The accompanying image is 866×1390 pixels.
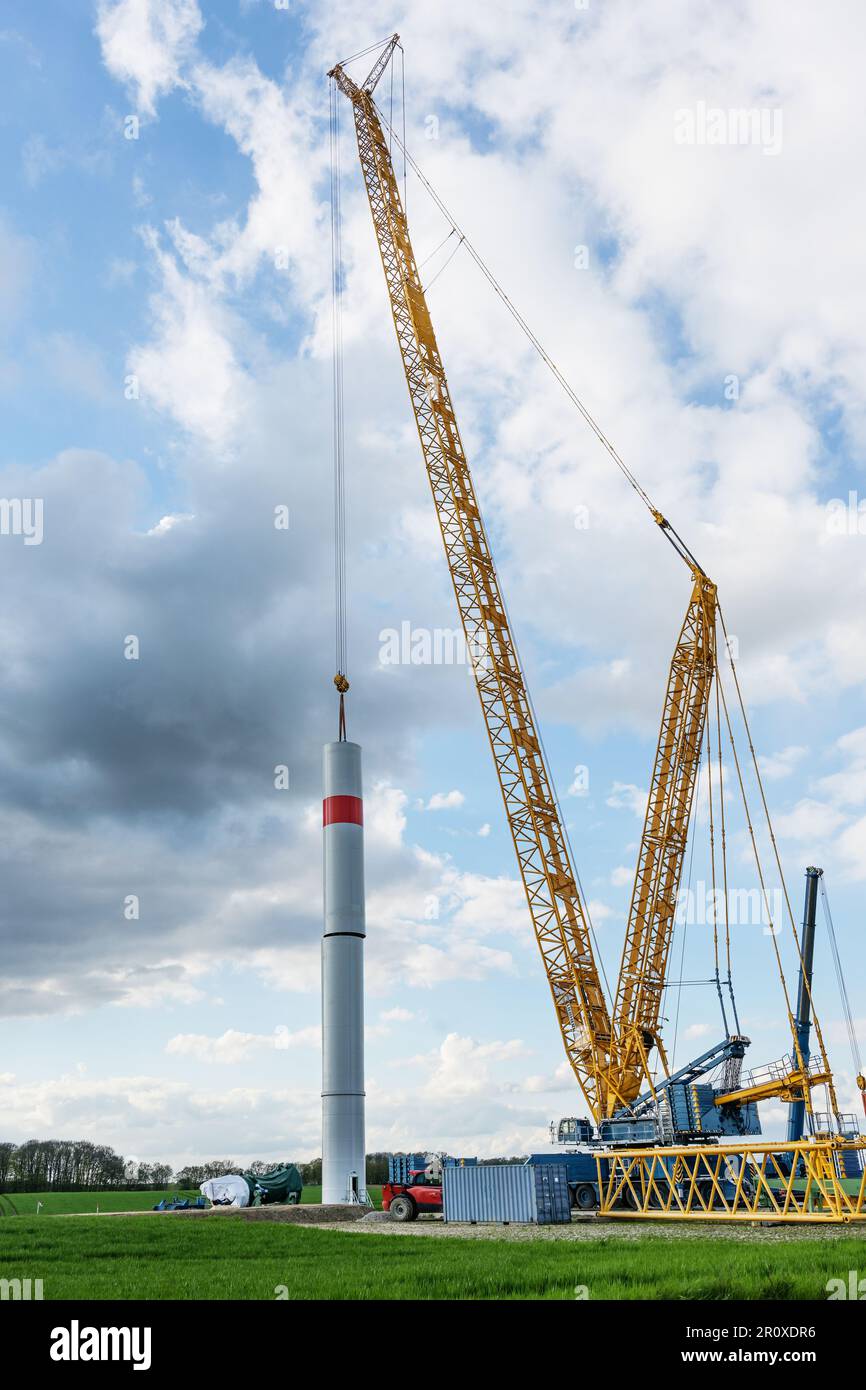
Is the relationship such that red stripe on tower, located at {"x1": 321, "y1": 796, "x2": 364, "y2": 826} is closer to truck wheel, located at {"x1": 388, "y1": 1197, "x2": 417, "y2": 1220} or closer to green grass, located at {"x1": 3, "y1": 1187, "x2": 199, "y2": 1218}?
truck wheel, located at {"x1": 388, "y1": 1197, "x2": 417, "y2": 1220}

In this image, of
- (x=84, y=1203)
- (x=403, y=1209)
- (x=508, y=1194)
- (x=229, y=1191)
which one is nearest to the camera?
(x=508, y=1194)

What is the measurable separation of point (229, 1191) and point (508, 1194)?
728 inches

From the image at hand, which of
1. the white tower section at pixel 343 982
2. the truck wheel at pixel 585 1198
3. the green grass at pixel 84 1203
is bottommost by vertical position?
the green grass at pixel 84 1203

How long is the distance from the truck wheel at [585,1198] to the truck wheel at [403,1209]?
679 centimetres

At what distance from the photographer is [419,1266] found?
59.8 ft

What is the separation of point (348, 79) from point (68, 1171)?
11504 centimetres

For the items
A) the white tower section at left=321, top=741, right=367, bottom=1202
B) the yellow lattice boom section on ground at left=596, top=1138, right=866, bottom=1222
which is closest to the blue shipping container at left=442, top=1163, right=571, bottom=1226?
the yellow lattice boom section on ground at left=596, top=1138, right=866, bottom=1222

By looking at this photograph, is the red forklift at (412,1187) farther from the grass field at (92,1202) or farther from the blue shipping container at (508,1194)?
the grass field at (92,1202)

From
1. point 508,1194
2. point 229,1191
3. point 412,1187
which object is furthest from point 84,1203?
point 508,1194

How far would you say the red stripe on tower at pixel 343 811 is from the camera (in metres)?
50.2

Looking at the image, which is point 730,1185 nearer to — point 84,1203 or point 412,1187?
point 412,1187

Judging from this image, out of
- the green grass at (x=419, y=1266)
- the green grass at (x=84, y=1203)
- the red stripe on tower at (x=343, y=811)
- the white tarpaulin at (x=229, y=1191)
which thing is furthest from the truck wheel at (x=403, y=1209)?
the green grass at (x=84, y=1203)

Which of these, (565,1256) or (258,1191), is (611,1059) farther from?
(565,1256)
